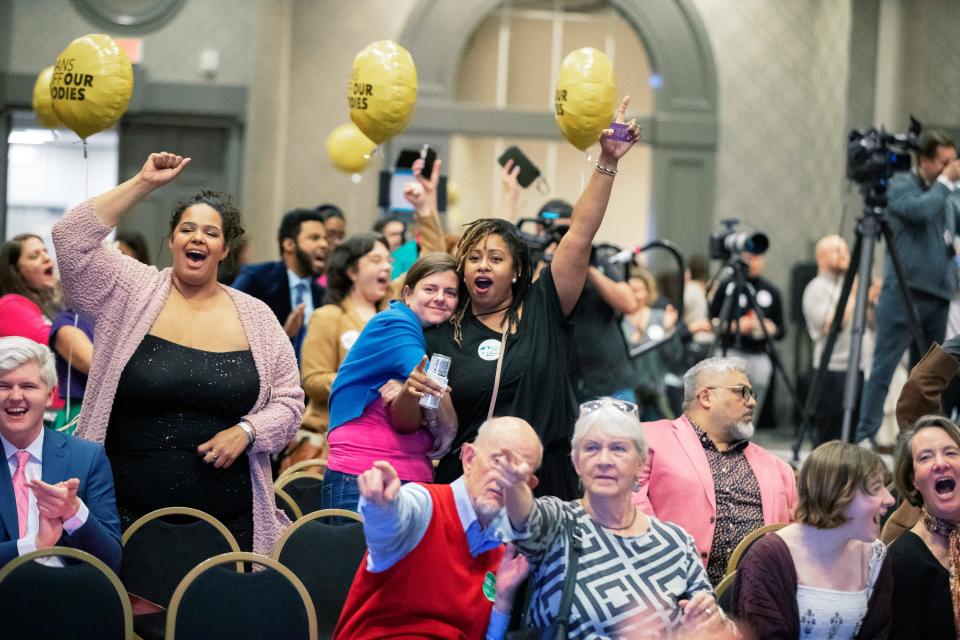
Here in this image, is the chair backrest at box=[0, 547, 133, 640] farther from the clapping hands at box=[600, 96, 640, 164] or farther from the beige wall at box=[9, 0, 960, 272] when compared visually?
the beige wall at box=[9, 0, 960, 272]

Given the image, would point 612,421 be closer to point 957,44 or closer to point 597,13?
point 957,44

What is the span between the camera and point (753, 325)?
8594 mm

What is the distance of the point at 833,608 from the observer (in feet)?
10.1

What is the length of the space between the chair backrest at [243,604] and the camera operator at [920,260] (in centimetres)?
349

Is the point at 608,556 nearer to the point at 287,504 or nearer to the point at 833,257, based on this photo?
the point at 287,504

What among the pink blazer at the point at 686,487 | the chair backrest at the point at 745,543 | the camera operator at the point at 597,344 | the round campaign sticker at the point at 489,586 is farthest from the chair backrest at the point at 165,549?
the camera operator at the point at 597,344

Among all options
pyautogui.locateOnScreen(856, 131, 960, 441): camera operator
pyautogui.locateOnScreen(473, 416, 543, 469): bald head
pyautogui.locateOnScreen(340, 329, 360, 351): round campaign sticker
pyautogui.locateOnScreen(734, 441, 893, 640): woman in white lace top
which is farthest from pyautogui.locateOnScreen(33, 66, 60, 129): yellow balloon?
pyautogui.locateOnScreen(734, 441, 893, 640): woman in white lace top

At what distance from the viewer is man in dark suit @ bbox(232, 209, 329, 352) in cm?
563

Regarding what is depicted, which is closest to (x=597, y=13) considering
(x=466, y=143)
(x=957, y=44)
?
(x=466, y=143)

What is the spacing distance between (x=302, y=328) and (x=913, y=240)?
2947 millimetres

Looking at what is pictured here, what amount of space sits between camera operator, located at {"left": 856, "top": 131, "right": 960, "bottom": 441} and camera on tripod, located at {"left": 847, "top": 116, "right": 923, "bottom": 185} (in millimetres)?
356

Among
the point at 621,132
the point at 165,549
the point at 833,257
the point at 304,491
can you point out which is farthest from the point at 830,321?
the point at 165,549

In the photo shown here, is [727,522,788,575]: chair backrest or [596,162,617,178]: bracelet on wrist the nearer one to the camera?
[596,162,617,178]: bracelet on wrist

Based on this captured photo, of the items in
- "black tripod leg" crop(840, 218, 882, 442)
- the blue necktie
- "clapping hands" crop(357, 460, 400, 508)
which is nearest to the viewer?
"clapping hands" crop(357, 460, 400, 508)
